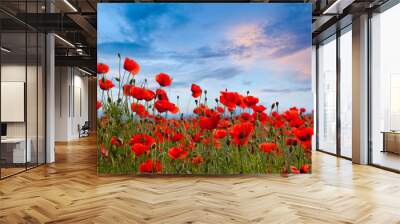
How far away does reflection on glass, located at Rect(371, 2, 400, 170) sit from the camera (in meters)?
6.43

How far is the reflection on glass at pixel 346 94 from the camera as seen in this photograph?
808 cm

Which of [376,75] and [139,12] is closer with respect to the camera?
[139,12]

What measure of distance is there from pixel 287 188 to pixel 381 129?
2.91 metres

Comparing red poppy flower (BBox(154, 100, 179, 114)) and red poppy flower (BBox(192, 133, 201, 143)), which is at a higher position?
red poppy flower (BBox(154, 100, 179, 114))

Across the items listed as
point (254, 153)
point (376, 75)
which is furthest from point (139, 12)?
point (376, 75)

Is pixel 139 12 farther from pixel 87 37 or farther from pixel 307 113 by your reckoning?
pixel 87 37

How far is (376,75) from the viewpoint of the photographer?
7090 mm

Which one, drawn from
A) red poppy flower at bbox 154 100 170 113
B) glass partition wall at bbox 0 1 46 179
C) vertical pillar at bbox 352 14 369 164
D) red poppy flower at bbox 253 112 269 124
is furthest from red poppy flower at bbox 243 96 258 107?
glass partition wall at bbox 0 1 46 179

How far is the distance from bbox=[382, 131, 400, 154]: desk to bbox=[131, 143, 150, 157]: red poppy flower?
13.6 feet

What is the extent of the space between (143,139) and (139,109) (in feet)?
1.57

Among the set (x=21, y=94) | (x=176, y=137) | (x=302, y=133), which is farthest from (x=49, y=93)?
(x=302, y=133)

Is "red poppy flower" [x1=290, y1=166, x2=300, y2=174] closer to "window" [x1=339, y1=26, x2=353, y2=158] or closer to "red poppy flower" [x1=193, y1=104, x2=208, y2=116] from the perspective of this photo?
"red poppy flower" [x1=193, y1=104, x2=208, y2=116]

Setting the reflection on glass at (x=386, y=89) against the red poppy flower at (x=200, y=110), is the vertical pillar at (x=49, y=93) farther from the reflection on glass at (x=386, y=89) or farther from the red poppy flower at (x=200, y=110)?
the reflection on glass at (x=386, y=89)

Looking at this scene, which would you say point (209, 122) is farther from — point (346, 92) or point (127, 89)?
point (346, 92)
